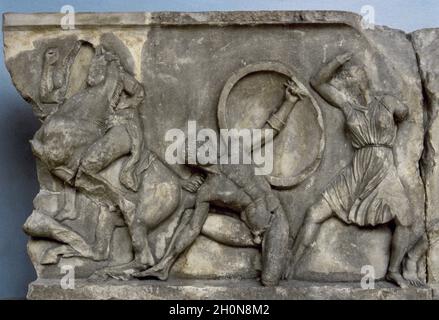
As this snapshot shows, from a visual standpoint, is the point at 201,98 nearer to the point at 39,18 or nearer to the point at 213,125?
the point at 213,125

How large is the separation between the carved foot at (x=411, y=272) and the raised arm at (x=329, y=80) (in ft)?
3.17

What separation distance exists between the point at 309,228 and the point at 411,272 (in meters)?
0.63

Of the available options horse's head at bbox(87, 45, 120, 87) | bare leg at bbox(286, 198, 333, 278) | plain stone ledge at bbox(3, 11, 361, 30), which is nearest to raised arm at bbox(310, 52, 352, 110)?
plain stone ledge at bbox(3, 11, 361, 30)

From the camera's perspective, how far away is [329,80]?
4758 millimetres

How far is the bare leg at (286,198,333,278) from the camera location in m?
4.66

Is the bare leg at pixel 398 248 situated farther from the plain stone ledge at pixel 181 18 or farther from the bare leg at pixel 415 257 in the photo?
the plain stone ledge at pixel 181 18

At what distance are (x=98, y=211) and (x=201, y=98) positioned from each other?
0.89 m

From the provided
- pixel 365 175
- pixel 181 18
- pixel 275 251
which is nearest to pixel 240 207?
pixel 275 251

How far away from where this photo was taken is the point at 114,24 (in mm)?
4785

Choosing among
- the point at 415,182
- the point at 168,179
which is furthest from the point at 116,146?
the point at 415,182

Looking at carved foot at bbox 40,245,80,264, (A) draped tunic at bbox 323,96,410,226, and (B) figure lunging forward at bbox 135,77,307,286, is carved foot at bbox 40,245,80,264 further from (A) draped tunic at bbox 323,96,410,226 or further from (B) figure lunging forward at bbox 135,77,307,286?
(A) draped tunic at bbox 323,96,410,226

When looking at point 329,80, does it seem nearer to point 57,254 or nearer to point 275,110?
point 275,110

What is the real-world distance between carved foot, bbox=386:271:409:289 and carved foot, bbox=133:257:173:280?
49.1 inches

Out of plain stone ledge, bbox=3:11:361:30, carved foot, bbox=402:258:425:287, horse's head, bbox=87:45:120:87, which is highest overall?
plain stone ledge, bbox=3:11:361:30
